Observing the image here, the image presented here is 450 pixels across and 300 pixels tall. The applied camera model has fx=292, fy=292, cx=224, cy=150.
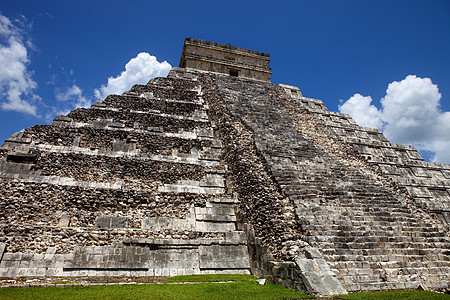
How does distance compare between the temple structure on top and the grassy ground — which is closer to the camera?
the grassy ground

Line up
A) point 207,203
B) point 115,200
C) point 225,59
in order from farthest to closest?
point 225,59 < point 207,203 < point 115,200

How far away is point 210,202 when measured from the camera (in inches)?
406

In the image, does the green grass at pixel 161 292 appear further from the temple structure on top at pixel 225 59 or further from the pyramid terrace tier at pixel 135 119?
the temple structure on top at pixel 225 59

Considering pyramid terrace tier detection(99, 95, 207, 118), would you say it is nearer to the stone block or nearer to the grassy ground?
the stone block

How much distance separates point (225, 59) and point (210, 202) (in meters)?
15.0

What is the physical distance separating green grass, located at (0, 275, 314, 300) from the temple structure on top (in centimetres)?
1718

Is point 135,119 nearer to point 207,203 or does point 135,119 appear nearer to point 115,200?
point 115,200

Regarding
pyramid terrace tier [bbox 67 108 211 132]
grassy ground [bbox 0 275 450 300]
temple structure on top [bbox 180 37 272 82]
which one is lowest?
grassy ground [bbox 0 275 450 300]

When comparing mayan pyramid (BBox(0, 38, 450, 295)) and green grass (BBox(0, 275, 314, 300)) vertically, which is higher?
mayan pyramid (BBox(0, 38, 450, 295))

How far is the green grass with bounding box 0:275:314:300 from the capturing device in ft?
18.5

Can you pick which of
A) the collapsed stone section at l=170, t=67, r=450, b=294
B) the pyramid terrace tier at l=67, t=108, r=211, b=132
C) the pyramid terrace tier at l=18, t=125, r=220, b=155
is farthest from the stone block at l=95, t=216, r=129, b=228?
the pyramid terrace tier at l=67, t=108, r=211, b=132

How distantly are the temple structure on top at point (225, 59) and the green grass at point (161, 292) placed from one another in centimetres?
1718

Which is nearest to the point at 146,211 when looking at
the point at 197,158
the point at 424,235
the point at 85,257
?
the point at 85,257

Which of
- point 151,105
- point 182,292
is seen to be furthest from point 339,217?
point 151,105
